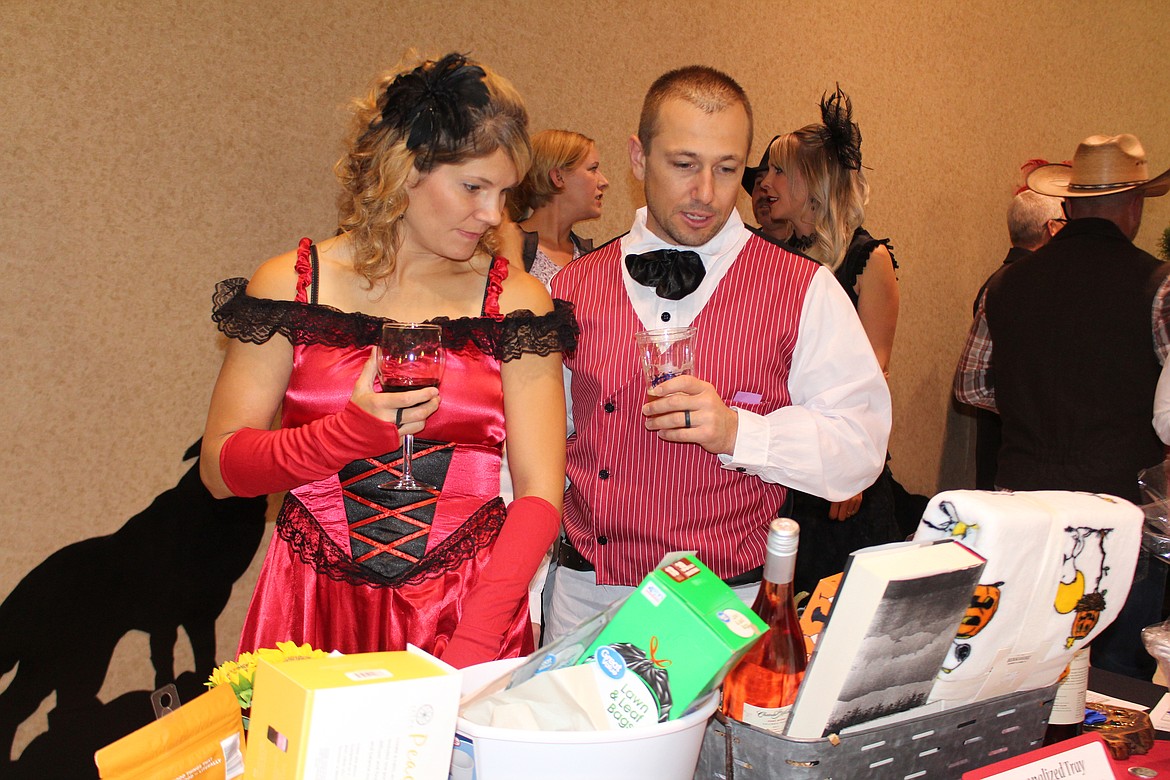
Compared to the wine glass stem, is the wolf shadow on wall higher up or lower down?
lower down

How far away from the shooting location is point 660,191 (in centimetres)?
196

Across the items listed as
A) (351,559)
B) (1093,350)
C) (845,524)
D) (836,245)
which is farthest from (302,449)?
(1093,350)

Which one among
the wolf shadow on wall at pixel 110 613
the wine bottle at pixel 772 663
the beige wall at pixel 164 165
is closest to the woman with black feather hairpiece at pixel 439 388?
the wine bottle at pixel 772 663

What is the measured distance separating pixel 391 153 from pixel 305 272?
265 millimetres

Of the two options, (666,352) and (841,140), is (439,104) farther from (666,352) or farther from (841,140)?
(841,140)

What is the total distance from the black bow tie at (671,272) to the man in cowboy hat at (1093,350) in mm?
1640

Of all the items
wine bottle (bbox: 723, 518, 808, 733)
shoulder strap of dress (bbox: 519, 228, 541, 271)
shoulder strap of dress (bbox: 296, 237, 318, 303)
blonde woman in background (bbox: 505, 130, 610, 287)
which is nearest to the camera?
wine bottle (bbox: 723, 518, 808, 733)

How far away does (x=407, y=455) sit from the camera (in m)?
1.65

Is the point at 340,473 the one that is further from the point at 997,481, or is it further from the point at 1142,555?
the point at 997,481

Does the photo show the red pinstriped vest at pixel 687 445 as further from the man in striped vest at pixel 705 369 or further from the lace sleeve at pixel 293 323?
the lace sleeve at pixel 293 323

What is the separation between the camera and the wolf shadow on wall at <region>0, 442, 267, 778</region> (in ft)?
9.14

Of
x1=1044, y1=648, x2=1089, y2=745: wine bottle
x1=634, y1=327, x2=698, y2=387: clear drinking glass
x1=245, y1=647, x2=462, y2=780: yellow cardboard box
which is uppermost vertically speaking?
x1=634, y1=327, x2=698, y2=387: clear drinking glass

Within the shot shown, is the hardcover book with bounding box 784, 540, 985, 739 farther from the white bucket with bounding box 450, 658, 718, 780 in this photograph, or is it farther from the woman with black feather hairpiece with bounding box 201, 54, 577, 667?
the woman with black feather hairpiece with bounding box 201, 54, 577, 667

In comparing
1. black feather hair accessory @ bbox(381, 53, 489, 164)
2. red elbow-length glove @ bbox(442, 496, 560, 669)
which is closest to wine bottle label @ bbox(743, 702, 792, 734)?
red elbow-length glove @ bbox(442, 496, 560, 669)
